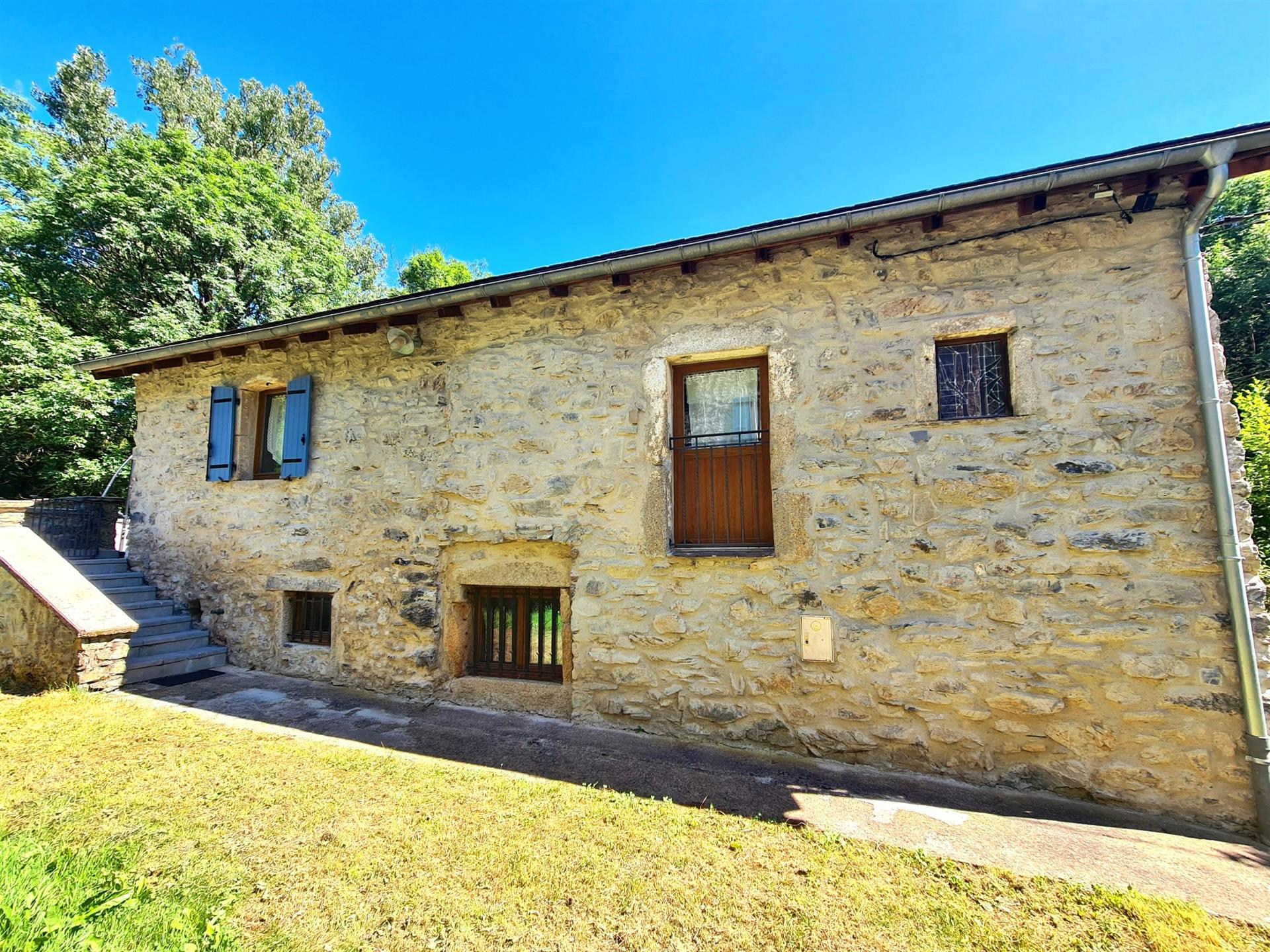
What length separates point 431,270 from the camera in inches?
657

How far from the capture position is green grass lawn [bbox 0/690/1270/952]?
208cm

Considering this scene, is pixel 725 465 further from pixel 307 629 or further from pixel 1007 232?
pixel 307 629

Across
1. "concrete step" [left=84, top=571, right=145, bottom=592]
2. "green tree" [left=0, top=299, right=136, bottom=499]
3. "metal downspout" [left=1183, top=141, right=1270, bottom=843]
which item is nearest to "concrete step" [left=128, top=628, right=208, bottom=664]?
"concrete step" [left=84, top=571, right=145, bottom=592]

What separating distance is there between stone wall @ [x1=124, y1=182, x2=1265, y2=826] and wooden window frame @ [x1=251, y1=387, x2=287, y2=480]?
2.03 m

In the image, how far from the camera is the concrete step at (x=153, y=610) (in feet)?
19.5

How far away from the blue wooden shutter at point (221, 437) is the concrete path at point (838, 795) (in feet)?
8.40

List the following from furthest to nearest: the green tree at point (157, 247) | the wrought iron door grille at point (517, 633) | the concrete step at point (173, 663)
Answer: the green tree at point (157, 247)
the concrete step at point (173, 663)
the wrought iron door grille at point (517, 633)

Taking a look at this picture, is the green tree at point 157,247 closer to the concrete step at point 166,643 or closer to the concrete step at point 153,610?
the concrete step at point 153,610

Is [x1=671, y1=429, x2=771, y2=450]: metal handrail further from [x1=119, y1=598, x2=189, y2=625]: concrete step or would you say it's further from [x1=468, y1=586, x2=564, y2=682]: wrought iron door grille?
[x1=119, y1=598, x2=189, y2=625]: concrete step

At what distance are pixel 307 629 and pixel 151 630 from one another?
1.77 meters

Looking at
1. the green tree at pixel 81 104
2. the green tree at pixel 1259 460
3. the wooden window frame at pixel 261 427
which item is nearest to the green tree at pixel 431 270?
the green tree at pixel 81 104

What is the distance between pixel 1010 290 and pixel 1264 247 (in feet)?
37.1

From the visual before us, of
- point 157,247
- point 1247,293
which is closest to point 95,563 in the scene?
point 157,247

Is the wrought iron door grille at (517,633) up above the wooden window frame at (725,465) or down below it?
below
